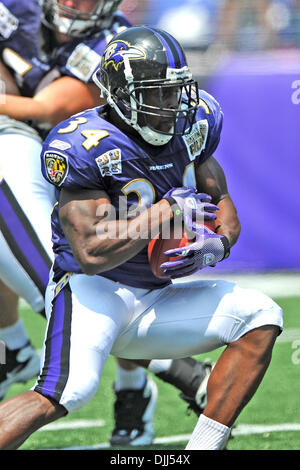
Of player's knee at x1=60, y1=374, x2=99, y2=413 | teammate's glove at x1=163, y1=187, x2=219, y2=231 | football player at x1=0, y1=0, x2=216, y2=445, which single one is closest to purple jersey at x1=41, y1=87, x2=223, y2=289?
teammate's glove at x1=163, y1=187, x2=219, y2=231

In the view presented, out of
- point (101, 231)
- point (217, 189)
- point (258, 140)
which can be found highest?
point (101, 231)

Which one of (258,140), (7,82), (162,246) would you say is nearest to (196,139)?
(162,246)

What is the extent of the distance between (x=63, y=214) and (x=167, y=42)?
27.0 inches

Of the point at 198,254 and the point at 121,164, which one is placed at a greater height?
the point at 121,164

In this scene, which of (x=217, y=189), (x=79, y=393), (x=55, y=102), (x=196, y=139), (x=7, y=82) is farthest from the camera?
(x=7, y=82)

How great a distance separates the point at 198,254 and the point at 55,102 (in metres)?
1.35

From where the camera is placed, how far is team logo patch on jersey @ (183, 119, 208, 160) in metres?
3.15

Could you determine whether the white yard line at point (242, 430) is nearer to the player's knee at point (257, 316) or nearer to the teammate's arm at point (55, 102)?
the player's knee at point (257, 316)

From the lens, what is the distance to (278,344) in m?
5.13

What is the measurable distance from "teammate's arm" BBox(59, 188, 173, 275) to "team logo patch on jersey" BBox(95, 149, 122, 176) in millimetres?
103

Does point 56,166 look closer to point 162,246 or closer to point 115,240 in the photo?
point 115,240

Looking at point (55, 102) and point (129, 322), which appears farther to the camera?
point (55, 102)

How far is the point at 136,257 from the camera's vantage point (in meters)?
3.12

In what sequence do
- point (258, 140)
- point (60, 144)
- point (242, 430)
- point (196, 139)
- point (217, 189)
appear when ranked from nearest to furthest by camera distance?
point (60, 144) → point (196, 139) → point (217, 189) → point (242, 430) → point (258, 140)
